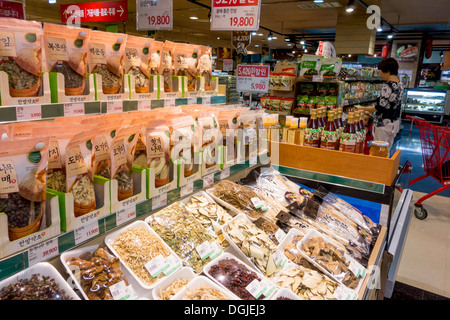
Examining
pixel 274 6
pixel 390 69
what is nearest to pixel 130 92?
pixel 390 69

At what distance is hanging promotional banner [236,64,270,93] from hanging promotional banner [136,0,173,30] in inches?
45.4

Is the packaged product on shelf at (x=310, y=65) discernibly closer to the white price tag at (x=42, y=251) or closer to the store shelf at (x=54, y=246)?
the store shelf at (x=54, y=246)

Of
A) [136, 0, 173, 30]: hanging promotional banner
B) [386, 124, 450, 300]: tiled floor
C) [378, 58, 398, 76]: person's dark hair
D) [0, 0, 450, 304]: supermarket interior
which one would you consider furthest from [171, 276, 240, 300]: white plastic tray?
[378, 58, 398, 76]: person's dark hair

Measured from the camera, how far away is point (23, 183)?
100cm

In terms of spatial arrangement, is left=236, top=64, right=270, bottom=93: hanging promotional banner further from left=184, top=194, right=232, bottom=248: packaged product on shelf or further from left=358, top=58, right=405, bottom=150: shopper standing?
left=184, top=194, right=232, bottom=248: packaged product on shelf

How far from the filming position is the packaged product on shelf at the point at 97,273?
3.87ft

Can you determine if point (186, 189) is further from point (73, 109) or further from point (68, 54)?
point (68, 54)

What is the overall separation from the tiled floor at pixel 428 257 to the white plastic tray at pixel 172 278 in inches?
85.7

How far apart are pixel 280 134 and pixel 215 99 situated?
0.57 metres

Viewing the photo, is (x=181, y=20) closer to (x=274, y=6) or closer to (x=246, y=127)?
(x=274, y=6)

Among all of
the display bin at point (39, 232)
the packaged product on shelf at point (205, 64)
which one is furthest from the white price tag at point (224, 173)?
the display bin at point (39, 232)

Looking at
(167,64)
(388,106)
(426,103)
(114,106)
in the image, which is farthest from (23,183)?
(426,103)

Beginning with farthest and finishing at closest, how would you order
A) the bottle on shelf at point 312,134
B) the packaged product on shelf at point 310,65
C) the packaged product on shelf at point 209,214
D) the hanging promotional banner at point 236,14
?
the packaged product on shelf at point 310,65
the hanging promotional banner at point 236,14
the bottle on shelf at point 312,134
the packaged product on shelf at point 209,214

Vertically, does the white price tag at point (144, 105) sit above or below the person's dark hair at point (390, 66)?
below
